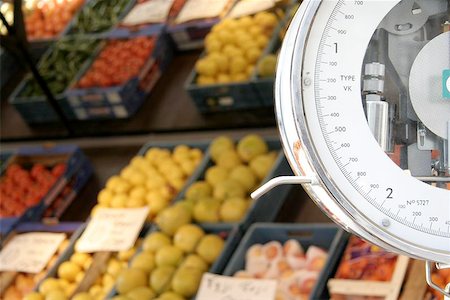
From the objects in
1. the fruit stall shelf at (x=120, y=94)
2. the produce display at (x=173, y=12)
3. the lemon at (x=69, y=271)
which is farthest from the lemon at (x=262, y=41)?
the lemon at (x=69, y=271)

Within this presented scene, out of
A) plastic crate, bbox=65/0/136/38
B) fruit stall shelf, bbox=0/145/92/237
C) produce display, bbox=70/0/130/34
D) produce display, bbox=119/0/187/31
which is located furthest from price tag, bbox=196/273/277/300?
produce display, bbox=70/0/130/34

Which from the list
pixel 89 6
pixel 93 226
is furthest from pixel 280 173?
pixel 89 6

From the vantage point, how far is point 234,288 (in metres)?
2.14

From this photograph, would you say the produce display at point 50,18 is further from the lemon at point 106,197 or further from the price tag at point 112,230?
the price tag at point 112,230

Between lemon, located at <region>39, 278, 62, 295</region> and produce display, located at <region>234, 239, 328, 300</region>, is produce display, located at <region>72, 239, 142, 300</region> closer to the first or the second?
lemon, located at <region>39, 278, 62, 295</region>

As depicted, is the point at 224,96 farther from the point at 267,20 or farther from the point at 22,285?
the point at 22,285

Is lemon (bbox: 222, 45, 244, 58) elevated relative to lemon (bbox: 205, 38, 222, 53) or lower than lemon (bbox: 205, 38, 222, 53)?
lower

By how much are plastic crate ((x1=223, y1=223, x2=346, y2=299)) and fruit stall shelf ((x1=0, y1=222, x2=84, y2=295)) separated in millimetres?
753

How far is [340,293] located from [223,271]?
22.0 inches

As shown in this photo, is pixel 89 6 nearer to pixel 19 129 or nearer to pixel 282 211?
pixel 19 129

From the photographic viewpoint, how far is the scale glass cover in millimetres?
864

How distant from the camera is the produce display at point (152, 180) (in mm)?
2822

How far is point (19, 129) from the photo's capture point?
3895 millimetres

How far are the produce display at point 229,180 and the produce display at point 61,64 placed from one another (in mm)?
1392
